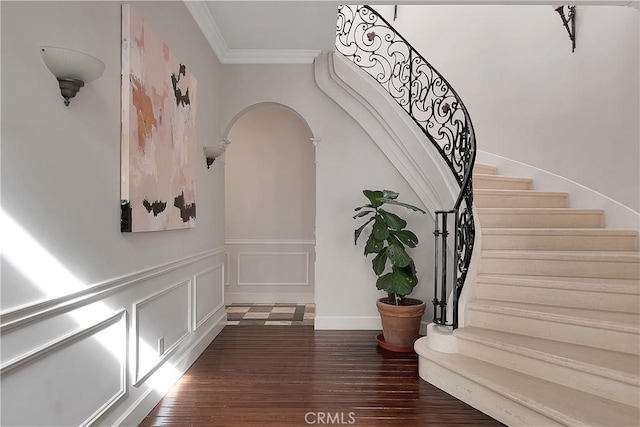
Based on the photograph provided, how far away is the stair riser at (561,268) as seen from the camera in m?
2.91

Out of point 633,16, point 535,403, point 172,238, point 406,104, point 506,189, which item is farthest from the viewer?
point 406,104

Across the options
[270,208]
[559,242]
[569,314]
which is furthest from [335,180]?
[569,314]

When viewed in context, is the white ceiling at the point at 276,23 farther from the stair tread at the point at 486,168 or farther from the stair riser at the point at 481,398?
the stair riser at the point at 481,398

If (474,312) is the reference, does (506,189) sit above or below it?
above

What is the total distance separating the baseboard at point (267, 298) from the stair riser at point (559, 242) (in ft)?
9.87

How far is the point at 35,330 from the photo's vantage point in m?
1.46

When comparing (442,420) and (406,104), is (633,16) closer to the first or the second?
(406,104)

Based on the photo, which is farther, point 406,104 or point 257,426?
point 406,104

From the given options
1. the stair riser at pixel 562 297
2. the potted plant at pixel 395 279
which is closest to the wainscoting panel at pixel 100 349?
the potted plant at pixel 395 279

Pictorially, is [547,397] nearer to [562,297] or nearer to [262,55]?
[562,297]

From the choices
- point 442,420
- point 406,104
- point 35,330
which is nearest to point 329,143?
point 406,104

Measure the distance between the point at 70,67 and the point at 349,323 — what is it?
3700mm

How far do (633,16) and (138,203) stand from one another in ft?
15.6

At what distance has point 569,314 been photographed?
255 cm
